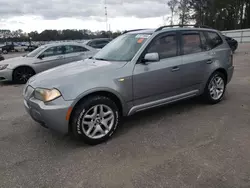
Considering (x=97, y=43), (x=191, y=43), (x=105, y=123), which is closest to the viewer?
(x=105, y=123)

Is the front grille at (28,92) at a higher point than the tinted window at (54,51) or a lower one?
lower

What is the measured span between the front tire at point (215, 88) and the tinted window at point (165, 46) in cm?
120

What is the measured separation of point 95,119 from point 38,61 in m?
5.78

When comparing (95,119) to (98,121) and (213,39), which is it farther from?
(213,39)

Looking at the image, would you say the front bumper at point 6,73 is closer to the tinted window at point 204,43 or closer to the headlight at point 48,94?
the headlight at point 48,94

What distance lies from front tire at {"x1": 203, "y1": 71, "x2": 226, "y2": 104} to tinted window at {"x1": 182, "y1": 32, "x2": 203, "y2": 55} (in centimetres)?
72

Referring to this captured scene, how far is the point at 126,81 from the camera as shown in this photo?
3416 mm

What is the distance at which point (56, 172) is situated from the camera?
8.72ft

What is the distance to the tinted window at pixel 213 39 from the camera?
4670mm

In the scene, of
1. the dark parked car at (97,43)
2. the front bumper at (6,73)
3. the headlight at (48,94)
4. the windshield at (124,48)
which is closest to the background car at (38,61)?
the front bumper at (6,73)

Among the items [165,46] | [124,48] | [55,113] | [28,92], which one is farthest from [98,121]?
[165,46]

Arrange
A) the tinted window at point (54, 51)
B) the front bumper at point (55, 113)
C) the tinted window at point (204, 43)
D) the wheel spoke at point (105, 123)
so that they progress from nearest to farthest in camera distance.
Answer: the front bumper at point (55, 113) < the wheel spoke at point (105, 123) < the tinted window at point (204, 43) < the tinted window at point (54, 51)

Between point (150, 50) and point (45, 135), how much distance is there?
7.44 feet

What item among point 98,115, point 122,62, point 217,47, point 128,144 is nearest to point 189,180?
point 128,144
